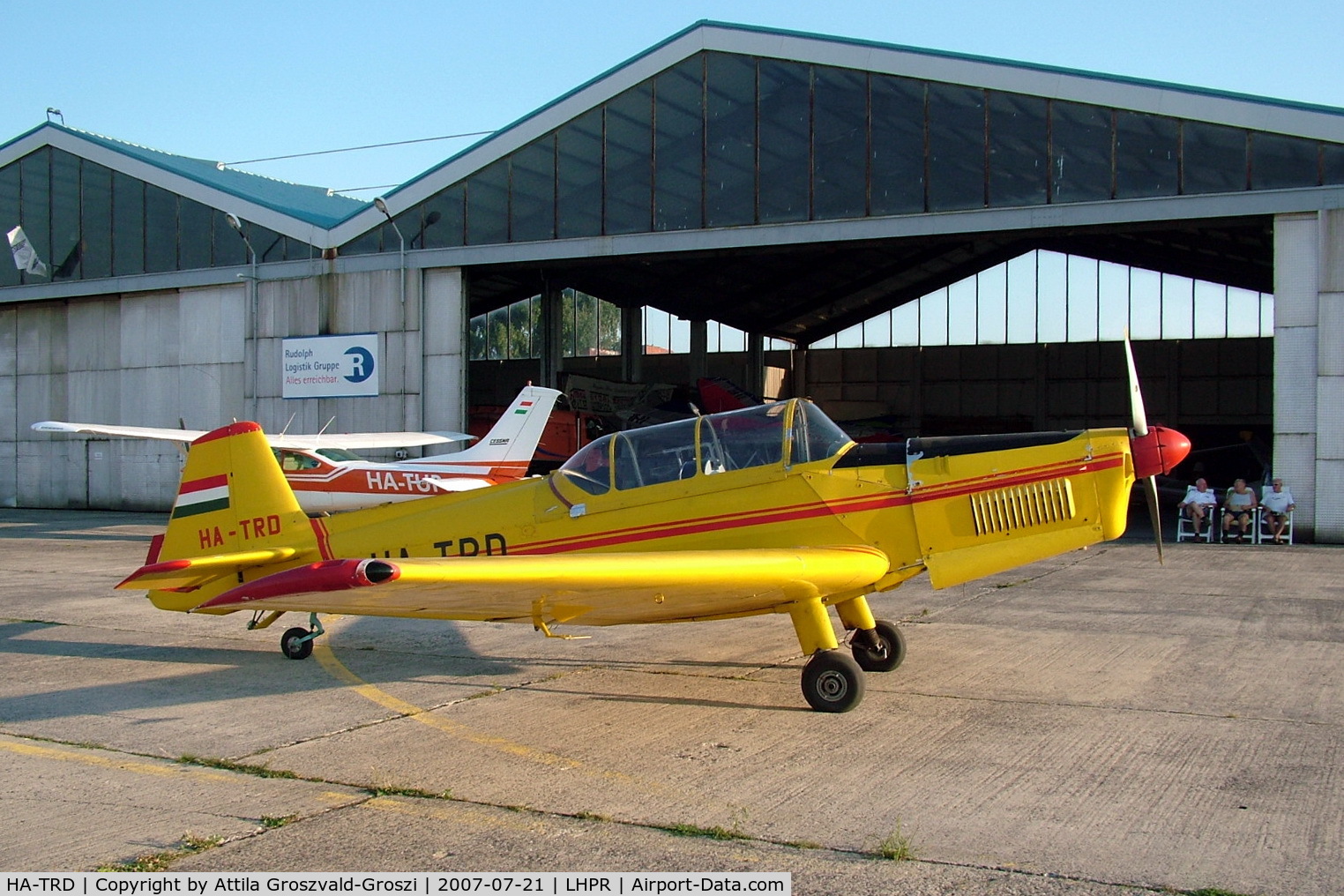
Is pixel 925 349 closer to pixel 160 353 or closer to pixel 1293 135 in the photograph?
pixel 1293 135

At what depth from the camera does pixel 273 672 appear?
316 inches

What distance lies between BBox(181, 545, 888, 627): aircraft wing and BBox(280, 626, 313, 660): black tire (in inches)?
77.7

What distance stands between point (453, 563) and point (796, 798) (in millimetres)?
2091

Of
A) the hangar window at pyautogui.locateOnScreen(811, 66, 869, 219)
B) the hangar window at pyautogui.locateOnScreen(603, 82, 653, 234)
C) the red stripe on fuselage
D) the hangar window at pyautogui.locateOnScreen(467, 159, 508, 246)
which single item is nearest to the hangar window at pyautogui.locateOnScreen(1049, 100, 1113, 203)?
the hangar window at pyautogui.locateOnScreen(811, 66, 869, 219)

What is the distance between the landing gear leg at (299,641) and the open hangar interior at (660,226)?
14.4 m

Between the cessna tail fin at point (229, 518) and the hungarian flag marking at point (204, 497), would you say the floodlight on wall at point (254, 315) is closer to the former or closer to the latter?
the cessna tail fin at point (229, 518)

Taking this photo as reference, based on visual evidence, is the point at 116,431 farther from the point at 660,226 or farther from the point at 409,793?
the point at 409,793

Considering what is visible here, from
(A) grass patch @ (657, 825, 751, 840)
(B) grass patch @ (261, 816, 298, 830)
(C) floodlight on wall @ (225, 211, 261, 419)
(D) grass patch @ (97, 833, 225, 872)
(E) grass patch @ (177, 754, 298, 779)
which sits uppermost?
(C) floodlight on wall @ (225, 211, 261, 419)

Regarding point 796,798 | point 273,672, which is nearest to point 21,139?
point 273,672

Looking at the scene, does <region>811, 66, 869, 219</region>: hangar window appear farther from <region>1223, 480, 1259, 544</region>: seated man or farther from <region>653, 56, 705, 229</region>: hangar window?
<region>1223, 480, 1259, 544</region>: seated man

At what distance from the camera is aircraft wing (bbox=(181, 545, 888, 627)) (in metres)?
5.07

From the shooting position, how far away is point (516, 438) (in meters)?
19.4

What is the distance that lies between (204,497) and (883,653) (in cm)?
561

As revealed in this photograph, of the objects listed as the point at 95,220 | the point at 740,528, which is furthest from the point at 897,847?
the point at 95,220
